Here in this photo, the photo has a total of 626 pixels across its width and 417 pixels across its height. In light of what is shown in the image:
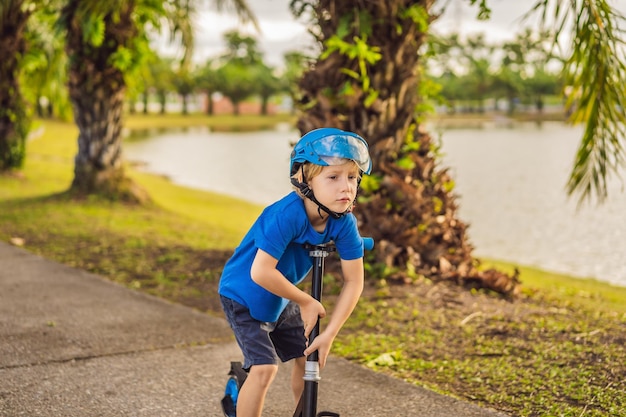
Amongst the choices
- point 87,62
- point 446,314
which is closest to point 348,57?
point 446,314

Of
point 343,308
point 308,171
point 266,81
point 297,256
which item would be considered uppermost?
point 266,81

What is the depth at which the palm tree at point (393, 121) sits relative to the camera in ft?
20.5

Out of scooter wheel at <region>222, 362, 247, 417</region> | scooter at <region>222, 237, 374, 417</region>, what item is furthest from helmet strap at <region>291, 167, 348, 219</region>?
scooter wheel at <region>222, 362, 247, 417</region>

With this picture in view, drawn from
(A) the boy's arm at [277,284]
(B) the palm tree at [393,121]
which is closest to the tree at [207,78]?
(B) the palm tree at [393,121]

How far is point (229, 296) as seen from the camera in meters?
3.06

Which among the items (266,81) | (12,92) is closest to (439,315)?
(12,92)

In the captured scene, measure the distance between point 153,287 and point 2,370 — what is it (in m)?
2.34

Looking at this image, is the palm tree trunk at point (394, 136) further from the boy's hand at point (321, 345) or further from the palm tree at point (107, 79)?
the palm tree at point (107, 79)

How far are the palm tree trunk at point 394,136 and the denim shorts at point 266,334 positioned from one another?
3.03m

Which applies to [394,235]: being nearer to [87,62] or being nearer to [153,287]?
[153,287]

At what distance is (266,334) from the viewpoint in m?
3.05

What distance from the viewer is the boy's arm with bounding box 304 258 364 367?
2.81 metres

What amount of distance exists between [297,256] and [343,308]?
0.29 m

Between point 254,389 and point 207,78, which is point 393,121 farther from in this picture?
point 207,78
